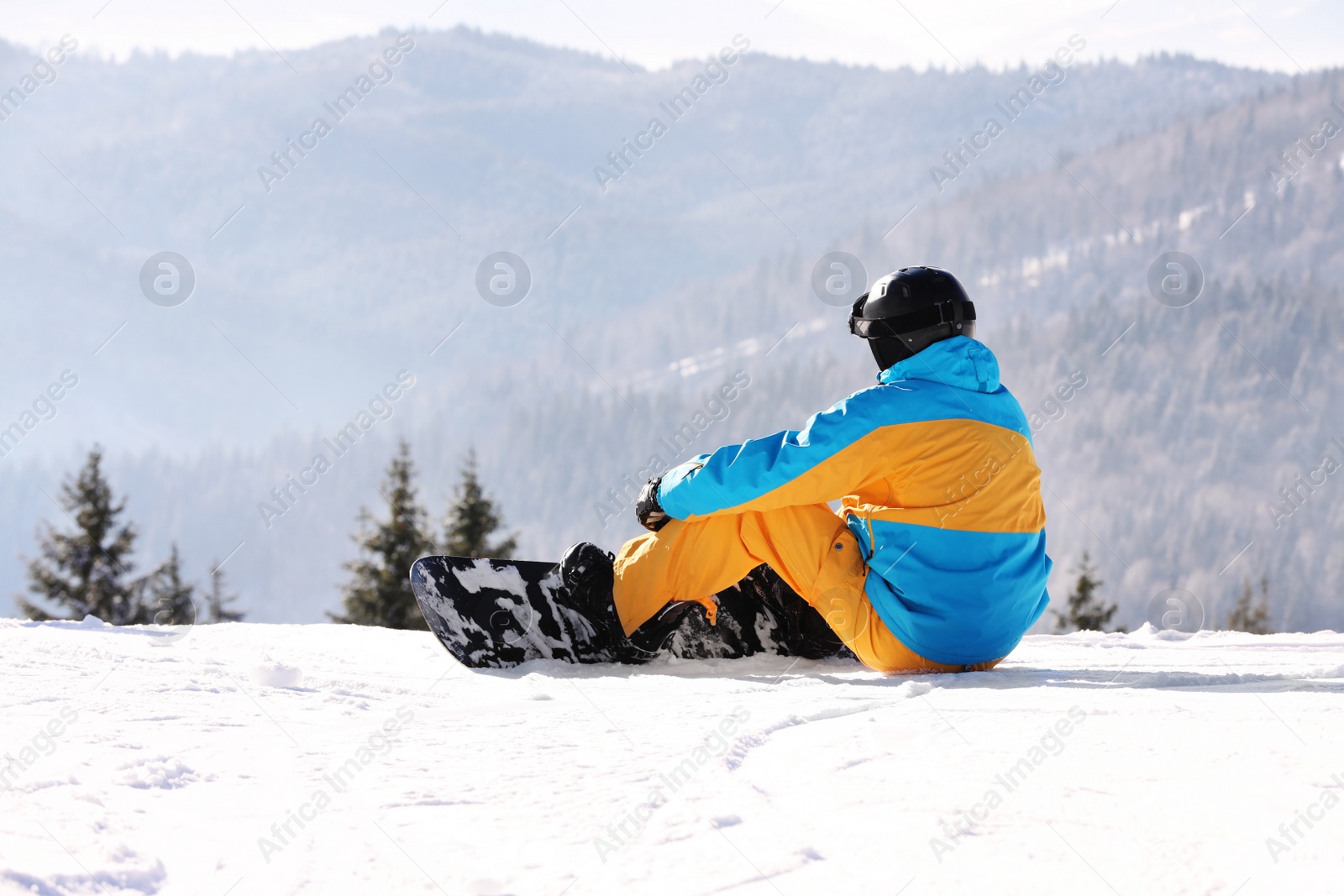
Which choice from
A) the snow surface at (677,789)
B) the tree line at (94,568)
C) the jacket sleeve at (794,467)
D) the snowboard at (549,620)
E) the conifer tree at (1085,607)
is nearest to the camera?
the snow surface at (677,789)

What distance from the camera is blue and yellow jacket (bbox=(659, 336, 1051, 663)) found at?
2.90 m

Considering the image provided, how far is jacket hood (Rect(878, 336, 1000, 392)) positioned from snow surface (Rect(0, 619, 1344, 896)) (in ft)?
3.01

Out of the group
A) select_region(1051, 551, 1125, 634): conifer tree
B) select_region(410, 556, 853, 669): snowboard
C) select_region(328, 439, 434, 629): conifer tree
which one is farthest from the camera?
select_region(1051, 551, 1125, 634): conifer tree

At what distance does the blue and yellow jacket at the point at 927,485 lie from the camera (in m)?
2.90

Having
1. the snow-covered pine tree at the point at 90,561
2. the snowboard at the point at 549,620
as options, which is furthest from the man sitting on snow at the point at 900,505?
the snow-covered pine tree at the point at 90,561

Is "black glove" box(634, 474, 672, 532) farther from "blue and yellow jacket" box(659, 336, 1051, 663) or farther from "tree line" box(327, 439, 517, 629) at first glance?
"tree line" box(327, 439, 517, 629)

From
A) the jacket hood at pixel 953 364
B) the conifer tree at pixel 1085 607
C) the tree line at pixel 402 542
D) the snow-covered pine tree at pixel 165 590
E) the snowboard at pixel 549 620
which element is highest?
the jacket hood at pixel 953 364

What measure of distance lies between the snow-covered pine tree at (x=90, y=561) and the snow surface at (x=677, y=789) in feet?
91.8

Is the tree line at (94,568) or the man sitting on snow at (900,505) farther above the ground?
the man sitting on snow at (900,505)

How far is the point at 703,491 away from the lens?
119 inches

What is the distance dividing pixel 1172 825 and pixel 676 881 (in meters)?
0.77

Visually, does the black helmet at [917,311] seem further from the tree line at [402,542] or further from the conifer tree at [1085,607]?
the conifer tree at [1085,607]

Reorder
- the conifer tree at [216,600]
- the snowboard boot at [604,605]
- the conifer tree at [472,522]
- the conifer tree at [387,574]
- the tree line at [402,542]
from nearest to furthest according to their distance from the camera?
the snowboard boot at [604,605] → the conifer tree at [387,574] → the tree line at [402,542] → the conifer tree at [472,522] → the conifer tree at [216,600]

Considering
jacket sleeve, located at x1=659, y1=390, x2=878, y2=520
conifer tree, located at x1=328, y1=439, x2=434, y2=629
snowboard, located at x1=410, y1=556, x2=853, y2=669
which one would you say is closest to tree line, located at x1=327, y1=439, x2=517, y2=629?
conifer tree, located at x1=328, y1=439, x2=434, y2=629
